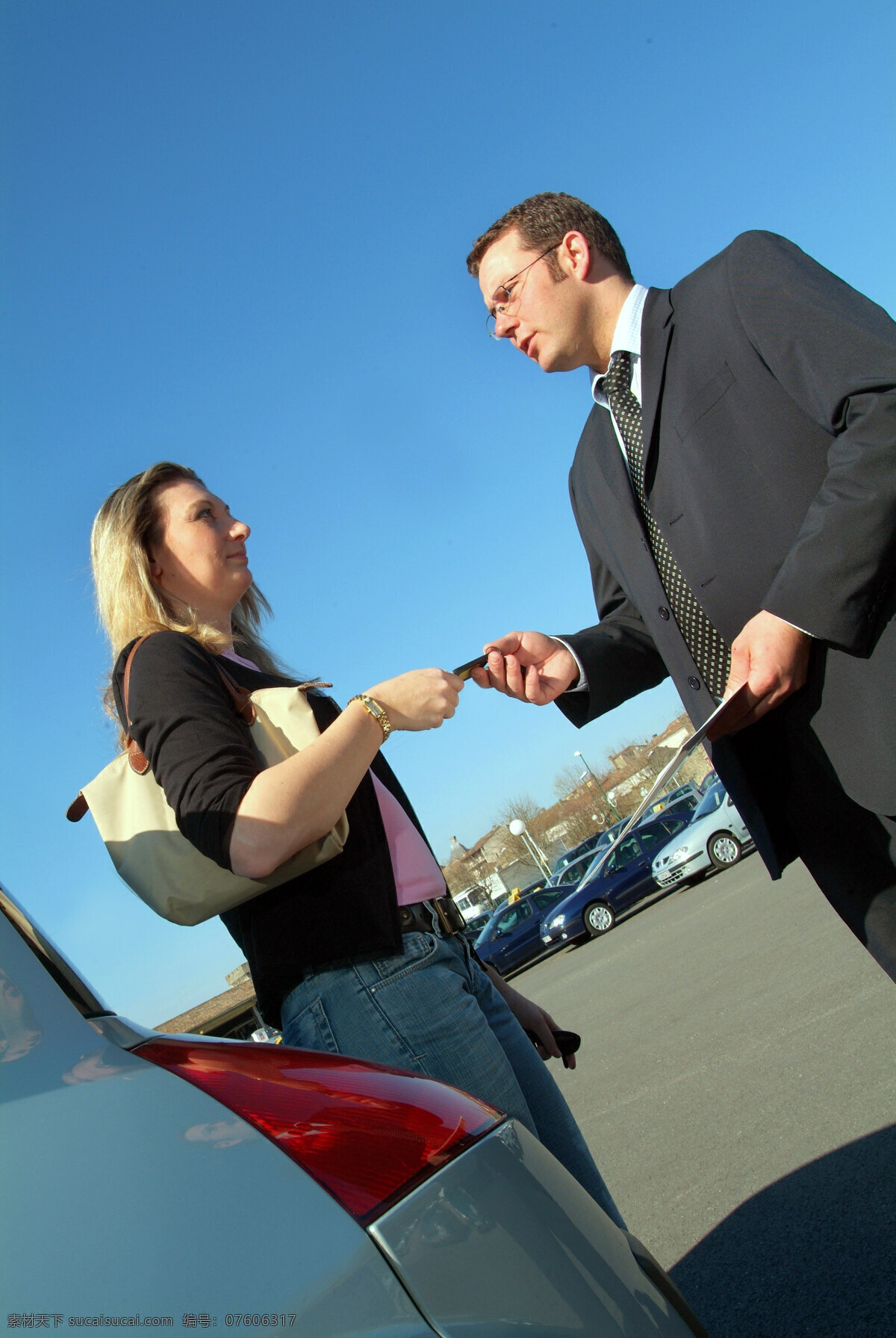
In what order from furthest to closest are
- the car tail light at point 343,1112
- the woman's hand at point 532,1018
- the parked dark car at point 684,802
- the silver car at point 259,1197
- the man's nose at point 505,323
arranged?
the parked dark car at point 684,802
the man's nose at point 505,323
the woman's hand at point 532,1018
the car tail light at point 343,1112
the silver car at point 259,1197

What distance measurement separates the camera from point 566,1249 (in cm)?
103

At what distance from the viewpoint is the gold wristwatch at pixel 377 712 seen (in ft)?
6.13

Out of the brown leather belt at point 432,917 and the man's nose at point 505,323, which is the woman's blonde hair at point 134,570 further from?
the man's nose at point 505,323

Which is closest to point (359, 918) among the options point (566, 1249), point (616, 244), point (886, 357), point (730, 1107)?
point (566, 1249)

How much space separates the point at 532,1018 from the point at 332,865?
2.97 feet

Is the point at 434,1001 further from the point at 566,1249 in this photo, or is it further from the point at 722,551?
the point at 722,551

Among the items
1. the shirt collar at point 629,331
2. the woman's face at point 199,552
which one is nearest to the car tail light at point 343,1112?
the woman's face at point 199,552

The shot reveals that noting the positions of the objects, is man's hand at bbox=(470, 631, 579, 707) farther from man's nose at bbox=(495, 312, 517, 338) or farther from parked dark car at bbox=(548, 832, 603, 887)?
parked dark car at bbox=(548, 832, 603, 887)

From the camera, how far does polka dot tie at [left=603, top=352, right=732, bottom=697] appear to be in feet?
7.61

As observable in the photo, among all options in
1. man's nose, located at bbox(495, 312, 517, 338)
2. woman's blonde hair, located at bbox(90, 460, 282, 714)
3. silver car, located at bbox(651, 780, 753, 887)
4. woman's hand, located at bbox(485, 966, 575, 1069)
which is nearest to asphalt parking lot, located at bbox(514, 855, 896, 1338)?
woman's hand, located at bbox(485, 966, 575, 1069)

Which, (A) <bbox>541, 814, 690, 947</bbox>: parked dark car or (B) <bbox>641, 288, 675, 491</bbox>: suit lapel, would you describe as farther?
(A) <bbox>541, 814, 690, 947</bbox>: parked dark car

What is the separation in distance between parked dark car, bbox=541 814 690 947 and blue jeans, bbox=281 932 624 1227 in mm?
16704

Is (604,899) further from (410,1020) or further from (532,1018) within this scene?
(410,1020)

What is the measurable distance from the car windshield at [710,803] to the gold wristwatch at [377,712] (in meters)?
16.3
